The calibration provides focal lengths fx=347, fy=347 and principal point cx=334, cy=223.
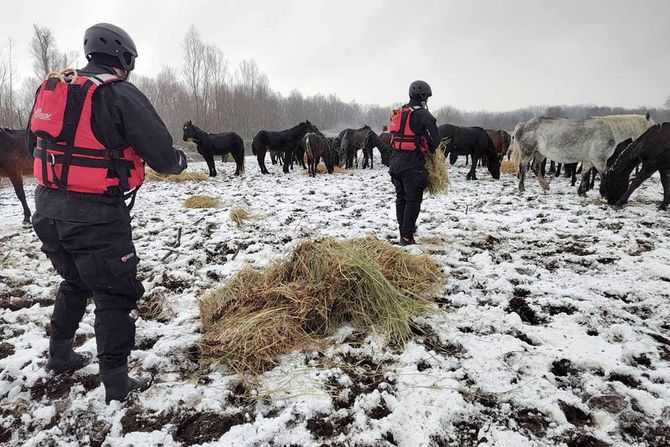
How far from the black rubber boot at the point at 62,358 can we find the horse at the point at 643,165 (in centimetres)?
813

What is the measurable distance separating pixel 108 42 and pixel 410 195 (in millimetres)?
3571

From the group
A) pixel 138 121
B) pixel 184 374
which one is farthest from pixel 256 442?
pixel 138 121

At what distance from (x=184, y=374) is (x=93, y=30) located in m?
2.19

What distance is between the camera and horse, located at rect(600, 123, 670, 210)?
19.8ft

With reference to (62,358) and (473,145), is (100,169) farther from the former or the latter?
(473,145)

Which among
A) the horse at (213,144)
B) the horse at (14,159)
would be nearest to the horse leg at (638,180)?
the horse at (14,159)

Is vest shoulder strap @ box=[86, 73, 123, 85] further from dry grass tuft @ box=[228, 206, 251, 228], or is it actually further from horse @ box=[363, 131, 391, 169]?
horse @ box=[363, 131, 391, 169]

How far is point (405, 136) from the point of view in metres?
4.57

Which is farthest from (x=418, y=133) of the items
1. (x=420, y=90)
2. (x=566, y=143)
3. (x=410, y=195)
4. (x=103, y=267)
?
(x=566, y=143)

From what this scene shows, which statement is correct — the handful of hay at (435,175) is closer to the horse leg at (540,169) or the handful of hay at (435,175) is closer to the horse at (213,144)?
the horse leg at (540,169)

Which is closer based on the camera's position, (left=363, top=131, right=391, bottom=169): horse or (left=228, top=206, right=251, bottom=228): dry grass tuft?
(left=228, top=206, right=251, bottom=228): dry grass tuft

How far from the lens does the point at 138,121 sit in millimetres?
1842

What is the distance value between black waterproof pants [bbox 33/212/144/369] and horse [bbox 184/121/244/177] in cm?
1134

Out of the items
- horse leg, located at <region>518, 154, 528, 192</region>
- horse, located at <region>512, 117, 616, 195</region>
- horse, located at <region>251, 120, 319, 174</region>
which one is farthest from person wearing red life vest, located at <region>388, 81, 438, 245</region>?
horse, located at <region>251, 120, 319, 174</region>
